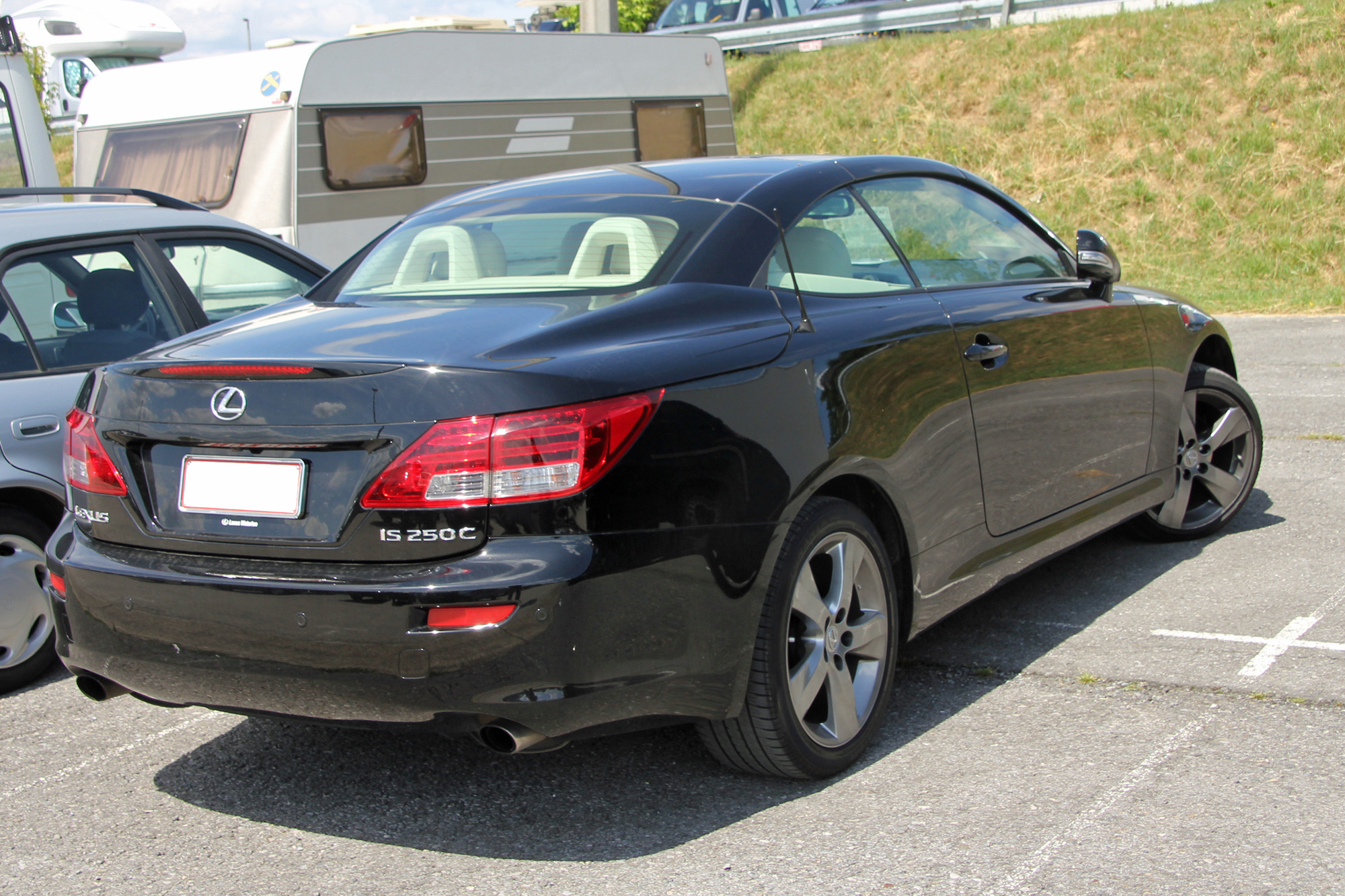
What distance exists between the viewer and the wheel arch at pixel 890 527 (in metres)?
3.56

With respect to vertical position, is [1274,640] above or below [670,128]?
below

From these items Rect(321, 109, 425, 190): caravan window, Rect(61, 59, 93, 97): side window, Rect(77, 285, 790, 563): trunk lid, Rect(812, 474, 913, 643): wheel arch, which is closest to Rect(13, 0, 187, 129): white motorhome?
Rect(61, 59, 93, 97): side window

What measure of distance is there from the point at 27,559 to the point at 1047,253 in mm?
3673

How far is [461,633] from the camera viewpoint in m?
2.79

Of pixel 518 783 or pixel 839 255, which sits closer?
pixel 518 783

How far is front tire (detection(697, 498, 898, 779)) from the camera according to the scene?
10.5 feet

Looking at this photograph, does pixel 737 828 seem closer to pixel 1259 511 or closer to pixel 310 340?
pixel 310 340

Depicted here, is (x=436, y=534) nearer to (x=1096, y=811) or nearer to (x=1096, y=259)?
(x=1096, y=811)

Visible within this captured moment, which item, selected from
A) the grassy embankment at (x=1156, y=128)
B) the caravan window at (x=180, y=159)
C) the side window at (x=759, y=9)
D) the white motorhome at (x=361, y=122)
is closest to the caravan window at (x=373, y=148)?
the white motorhome at (x=361, y=122)

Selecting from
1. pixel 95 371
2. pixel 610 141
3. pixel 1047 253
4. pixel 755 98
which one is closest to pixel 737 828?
pixel 95 371

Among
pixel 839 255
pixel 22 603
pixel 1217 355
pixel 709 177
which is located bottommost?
pixel 22 603

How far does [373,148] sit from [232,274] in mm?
5539

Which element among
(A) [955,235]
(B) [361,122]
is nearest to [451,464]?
(A) [955,235]

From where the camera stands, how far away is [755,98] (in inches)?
859
